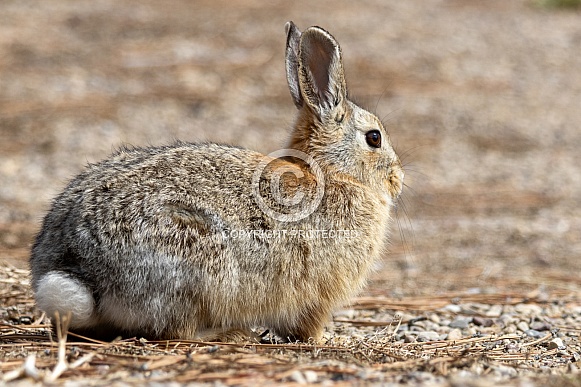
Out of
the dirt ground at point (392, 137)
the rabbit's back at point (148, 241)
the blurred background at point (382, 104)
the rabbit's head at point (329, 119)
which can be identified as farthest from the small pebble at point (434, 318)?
the rabbit's back at point (148, 241)

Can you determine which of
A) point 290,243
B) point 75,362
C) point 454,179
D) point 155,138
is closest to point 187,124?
point 155,138

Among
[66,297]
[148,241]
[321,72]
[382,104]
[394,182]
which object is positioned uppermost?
[382,104]

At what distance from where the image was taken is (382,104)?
45.5 ft

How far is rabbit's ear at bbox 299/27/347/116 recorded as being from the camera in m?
5.56

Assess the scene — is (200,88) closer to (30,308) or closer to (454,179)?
(454,179)

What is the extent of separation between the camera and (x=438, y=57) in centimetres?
1572

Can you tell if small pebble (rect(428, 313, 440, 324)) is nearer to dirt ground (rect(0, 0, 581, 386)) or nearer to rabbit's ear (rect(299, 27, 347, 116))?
dirt ground (rect(0, 0, 581, 386))

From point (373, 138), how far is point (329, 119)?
33 centimetres

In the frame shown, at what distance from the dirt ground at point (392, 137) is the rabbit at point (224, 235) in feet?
0.77

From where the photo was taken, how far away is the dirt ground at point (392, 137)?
4566 millimetres

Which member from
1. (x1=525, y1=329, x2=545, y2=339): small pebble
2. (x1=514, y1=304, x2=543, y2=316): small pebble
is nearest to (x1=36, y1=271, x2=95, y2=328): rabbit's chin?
(x1=525, y1=329, x2=545, y2=339): small pebble

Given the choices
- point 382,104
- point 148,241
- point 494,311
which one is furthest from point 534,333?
point 382,104

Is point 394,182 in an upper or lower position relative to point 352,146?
lower

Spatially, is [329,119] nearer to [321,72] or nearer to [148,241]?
[321,72]
